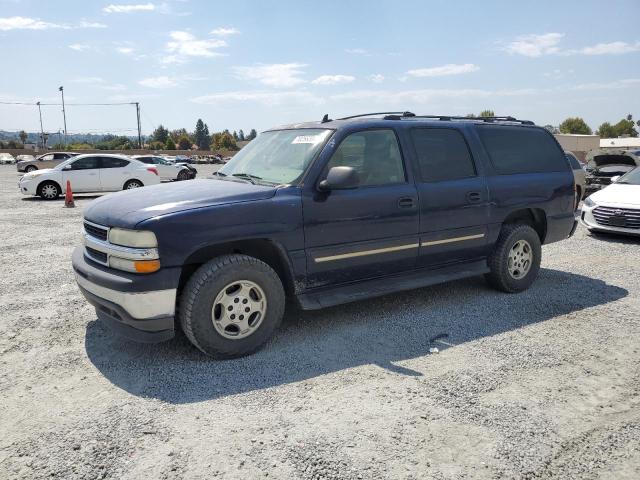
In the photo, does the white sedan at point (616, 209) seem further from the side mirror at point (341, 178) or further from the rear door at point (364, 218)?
the side mirror at point (341, 178)

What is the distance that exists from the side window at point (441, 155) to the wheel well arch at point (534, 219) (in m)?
0.95

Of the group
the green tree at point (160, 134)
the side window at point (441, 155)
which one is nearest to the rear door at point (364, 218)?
the side window at point (441, 155)

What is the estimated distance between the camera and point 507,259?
18.5 feet

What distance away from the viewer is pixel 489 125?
574 centimetres

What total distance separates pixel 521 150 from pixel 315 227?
3055 millimetres

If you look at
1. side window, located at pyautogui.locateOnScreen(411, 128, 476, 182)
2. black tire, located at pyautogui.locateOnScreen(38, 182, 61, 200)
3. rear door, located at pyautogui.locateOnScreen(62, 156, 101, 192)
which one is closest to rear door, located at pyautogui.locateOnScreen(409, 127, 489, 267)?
side window, located at pyautogui.locateOnScreen(411, 128, 476, 182)

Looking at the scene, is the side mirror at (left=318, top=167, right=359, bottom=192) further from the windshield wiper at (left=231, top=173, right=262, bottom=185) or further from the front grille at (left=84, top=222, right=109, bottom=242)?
the front grille at (left=84, top=222, right=109, bottom=242)

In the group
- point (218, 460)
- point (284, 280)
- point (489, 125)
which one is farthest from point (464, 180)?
point (218, 460)

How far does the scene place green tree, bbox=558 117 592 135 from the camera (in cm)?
13888

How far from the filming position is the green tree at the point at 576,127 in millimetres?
138875

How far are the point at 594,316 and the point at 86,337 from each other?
15.7ft

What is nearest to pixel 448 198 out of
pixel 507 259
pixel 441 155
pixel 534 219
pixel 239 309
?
pixel 441 155

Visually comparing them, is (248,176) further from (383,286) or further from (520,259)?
(520,259)

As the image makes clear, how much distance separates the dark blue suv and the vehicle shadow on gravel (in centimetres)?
25
